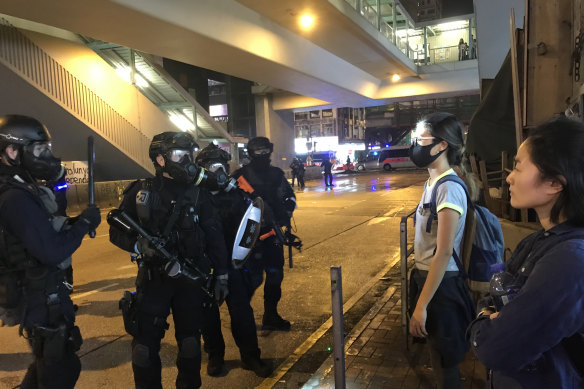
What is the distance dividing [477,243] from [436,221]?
0.95ft

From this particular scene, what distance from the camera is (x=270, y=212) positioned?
420cm

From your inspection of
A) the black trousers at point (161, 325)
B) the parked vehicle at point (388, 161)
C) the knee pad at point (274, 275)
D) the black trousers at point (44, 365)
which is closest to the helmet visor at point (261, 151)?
the knee pad at point (274, 275)

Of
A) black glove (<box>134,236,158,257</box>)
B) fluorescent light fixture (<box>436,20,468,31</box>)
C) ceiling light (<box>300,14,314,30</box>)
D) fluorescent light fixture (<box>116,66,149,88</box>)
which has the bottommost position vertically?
black glove (<box>134,236,158,257</box>)

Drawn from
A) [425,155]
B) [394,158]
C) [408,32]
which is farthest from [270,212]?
[394,158]

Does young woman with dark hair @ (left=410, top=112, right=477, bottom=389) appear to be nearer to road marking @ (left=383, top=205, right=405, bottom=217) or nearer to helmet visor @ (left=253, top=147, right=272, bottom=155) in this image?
helmet visor @ (left=253, top=147, right=272, bottom=155)

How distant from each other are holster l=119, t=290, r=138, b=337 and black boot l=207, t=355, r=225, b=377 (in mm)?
1080

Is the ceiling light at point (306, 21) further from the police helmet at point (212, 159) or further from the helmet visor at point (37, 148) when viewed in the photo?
the helmet visor at point (37, 148)

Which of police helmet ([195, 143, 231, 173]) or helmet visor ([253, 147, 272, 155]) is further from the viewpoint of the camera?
helmet visor ([253, 147, 272, 155])

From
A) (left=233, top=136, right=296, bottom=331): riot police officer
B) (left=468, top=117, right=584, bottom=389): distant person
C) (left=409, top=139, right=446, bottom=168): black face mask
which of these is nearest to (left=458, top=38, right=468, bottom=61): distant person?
(left=233, top=136, right=296, bottom=331): riot police officer

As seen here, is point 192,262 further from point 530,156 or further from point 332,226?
point 332,226

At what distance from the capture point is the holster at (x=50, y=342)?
241cm

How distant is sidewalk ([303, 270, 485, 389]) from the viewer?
3209 millimetres

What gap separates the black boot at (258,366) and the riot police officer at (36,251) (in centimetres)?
151

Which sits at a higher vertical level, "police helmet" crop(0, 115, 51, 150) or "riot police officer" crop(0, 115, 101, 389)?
"police helmet" crop(0, 115, 51, 150)
